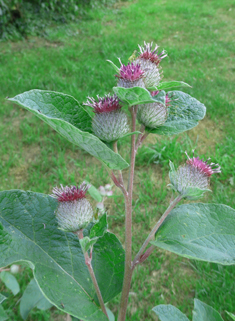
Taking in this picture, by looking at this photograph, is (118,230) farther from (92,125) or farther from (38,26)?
(38,26)

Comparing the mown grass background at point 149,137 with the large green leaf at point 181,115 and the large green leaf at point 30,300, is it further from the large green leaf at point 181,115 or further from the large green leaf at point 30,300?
the large green leaf at point 181,115

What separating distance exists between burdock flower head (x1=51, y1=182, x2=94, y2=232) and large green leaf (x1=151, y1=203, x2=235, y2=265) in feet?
0.84

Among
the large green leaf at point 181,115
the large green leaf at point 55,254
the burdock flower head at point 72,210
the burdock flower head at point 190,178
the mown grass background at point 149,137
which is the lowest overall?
the mown grass background at point 149,137

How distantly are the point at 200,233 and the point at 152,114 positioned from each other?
45cm

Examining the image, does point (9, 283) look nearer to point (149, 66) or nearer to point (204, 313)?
point (204, 313)

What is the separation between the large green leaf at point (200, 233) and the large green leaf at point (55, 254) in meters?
0.25

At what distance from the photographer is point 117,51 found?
532 cm

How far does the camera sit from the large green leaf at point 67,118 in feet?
2.73

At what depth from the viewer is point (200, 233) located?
→ 109 centimetres

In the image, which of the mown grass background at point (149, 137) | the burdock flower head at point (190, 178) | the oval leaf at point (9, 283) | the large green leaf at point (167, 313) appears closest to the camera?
the burdock flower head at point (190, 178)

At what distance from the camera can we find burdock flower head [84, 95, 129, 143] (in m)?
1.03

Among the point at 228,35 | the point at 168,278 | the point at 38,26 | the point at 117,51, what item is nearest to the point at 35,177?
the point at 168,278

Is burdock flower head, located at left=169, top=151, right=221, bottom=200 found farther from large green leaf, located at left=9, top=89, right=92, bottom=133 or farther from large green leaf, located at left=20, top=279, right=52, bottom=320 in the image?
large green leaf, located at left=20, top=279, right=52, bottom=320

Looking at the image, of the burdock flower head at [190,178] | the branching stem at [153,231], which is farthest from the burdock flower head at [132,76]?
the branching stem at [153,231]
